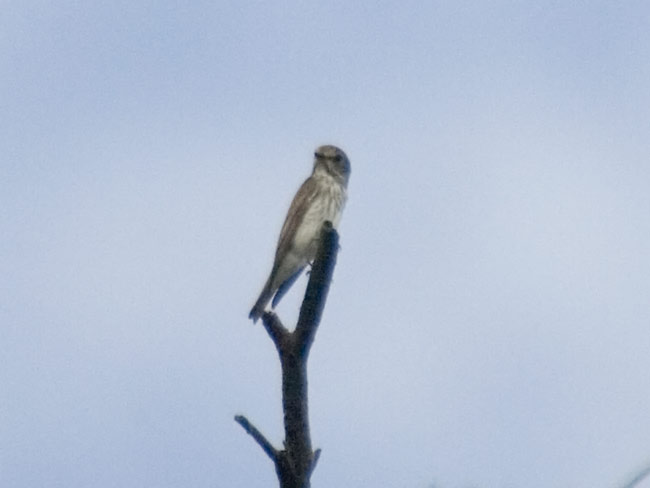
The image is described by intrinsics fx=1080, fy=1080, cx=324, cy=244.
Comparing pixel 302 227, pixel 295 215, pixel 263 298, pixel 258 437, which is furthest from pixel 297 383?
pixel 295 215

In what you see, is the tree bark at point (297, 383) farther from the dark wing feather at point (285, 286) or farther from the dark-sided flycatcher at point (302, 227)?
the dark wing feather at point (285, 286)

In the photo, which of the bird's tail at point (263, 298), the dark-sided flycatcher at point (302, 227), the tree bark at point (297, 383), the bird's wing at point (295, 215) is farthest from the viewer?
the bird's wing at point (295, 215)

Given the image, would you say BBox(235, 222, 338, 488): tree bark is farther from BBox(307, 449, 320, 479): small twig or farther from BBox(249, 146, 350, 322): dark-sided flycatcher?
BBox(249, 146, 350, 322): dark-sided flycatcher

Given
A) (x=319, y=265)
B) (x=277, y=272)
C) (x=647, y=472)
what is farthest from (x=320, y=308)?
(x=277, y=272)

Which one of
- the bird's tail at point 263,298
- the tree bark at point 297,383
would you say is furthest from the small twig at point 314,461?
the bird's tail at point 263,298

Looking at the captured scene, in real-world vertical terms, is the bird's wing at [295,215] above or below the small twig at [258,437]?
above

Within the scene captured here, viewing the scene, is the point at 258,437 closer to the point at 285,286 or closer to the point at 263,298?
the point at 263,298
